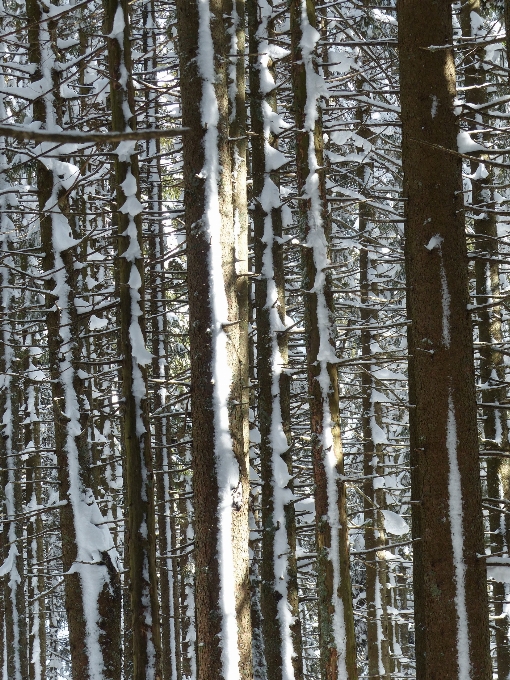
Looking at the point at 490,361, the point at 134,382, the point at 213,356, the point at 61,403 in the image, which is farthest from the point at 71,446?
the point at 490,361

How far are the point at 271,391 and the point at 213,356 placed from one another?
15.4 feet

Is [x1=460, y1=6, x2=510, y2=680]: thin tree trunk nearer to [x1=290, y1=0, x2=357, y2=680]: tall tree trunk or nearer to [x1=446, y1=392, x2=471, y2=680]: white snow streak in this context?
[x1=290, y1=0, x2=357, y2=680]: tall tree trunk

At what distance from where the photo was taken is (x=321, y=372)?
888 cm

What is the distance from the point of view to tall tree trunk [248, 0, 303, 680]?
9906 millimetres

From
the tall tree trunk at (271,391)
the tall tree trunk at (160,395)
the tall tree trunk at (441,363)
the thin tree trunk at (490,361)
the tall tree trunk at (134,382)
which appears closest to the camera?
the tall tree trunk at (441,363)

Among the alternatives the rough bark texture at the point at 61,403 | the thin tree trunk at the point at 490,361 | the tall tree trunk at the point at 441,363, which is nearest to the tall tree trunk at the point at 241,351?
the tall tree trunk at the point at 441,363

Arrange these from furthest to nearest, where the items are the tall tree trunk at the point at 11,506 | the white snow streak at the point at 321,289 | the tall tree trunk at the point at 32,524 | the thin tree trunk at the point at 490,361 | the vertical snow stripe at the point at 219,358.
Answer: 1. the tall tree trunk at the point at 32,524
2. the tall tree trunk at the point at 11,506
3. the thin tree trunk at the point at 490,361
4. the white snow streak at the point at 321,289
5. the vertical snow stripe at the point at 219,358

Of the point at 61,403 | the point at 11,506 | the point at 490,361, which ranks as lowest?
the point at 11,506

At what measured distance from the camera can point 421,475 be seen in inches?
242

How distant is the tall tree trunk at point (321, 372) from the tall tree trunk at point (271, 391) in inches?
33.7

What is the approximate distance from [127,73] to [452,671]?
7516 millimetres

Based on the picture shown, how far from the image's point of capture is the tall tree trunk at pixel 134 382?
334 inches

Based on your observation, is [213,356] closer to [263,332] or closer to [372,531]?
[263,332]

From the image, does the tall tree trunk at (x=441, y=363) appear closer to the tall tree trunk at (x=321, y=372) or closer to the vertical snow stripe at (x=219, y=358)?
the vertical snow stripe at (x=219, y=358)
